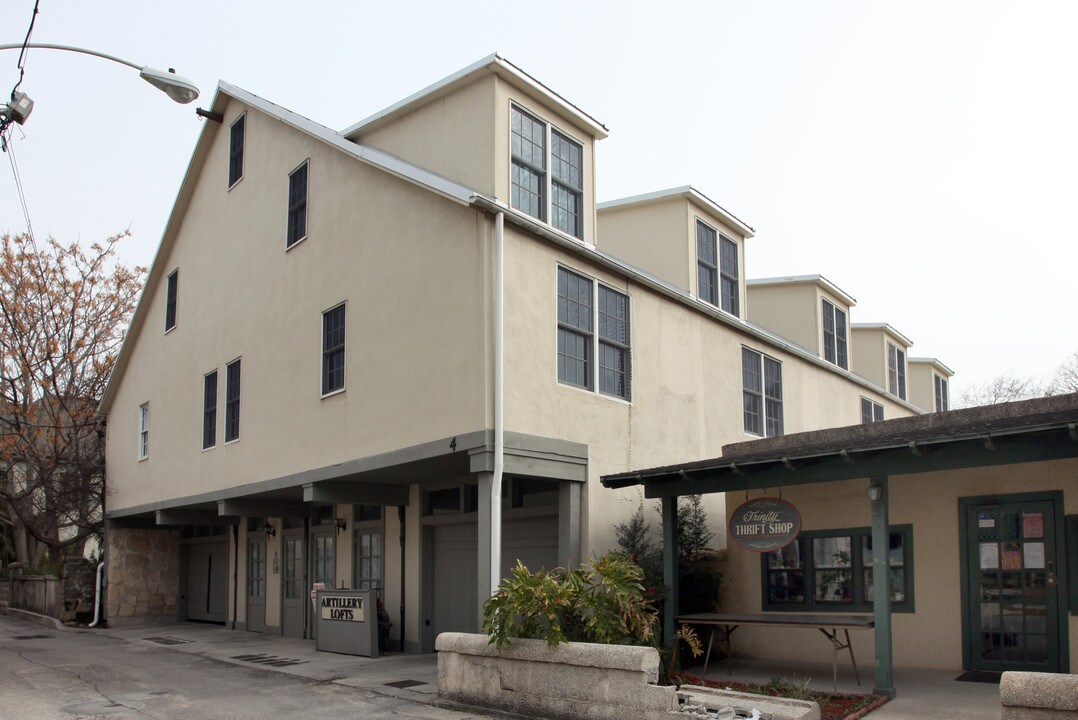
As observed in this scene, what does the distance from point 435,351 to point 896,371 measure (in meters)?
18.2

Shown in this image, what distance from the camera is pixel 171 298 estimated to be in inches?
902

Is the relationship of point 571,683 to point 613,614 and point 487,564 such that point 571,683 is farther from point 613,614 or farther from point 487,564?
point 487,564

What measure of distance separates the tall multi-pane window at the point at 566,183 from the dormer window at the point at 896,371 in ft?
48.1

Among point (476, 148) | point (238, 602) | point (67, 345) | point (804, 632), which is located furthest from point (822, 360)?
point (67, 345)

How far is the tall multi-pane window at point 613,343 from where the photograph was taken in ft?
47.6

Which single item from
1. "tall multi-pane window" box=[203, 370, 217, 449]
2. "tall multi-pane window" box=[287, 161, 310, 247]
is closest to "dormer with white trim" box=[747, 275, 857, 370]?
"tall multi-pane window" box=[287, 161, 310, 247]

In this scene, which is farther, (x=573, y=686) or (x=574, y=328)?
(x=574, y=328)

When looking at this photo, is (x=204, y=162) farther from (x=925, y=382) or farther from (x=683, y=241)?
(x=925, y=382)

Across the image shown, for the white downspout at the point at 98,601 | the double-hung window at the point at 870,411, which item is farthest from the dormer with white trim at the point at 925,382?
the white downspout at the point at 98,601

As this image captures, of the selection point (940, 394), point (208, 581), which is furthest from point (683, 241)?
point (940, 394)

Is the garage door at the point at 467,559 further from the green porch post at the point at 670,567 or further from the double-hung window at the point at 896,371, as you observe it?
the double-hung window at the point at 896,371

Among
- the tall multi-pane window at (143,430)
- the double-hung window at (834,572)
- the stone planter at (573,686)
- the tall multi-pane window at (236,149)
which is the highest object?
the tall multi-pane window at (236,149)

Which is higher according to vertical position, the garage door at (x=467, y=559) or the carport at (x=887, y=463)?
the carport at (x=887, y=463)

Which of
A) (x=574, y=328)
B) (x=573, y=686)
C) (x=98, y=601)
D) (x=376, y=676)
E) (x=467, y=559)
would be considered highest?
(x=574, y=328)
